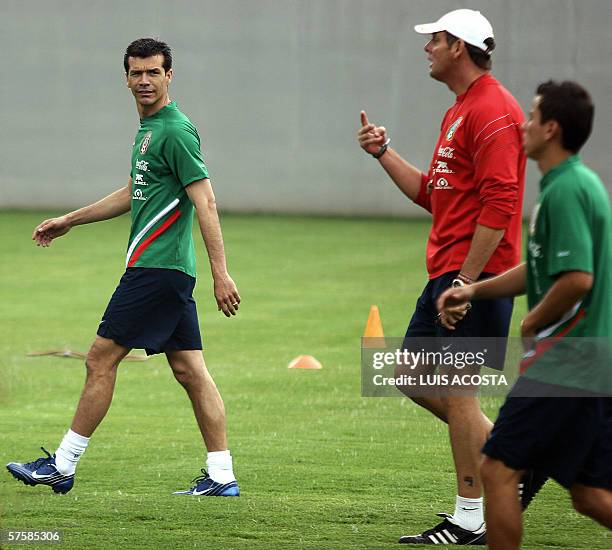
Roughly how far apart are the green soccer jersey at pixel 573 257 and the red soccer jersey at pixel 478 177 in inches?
39.9

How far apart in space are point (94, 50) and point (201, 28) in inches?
87.6

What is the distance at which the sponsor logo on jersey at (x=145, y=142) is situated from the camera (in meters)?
6.52

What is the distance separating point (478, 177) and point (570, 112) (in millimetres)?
1177

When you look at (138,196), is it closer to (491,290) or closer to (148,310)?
(148,310)

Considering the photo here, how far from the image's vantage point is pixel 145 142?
21.4ft

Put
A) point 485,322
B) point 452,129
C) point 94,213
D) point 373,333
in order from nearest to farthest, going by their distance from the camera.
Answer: point 485,322, point 452,129, point 94,213, point 373,333

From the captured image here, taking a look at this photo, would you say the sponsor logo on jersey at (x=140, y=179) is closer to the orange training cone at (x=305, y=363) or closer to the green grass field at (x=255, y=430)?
the green grass field at (x=255, y=430)

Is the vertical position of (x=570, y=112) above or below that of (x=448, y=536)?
above

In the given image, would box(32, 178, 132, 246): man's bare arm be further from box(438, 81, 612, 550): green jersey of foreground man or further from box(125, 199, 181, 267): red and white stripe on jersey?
box(438, 81, 612, 550): green jersey of foreground man

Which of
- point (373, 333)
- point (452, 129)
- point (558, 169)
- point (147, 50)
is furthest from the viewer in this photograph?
point (373, 333)

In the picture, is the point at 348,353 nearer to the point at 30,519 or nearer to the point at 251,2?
the point at 30,519

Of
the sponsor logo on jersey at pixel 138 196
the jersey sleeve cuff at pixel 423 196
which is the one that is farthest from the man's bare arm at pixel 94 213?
the jersey sleeve cuff at pixel 423 196

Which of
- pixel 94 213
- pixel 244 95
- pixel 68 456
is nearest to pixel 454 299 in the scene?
pixel 68 456

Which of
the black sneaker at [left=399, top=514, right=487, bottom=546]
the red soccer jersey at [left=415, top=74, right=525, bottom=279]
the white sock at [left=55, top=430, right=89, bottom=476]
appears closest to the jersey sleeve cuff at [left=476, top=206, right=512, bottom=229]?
the red soccer jersey at [left=415, top=74, right=525, bottom=279]
